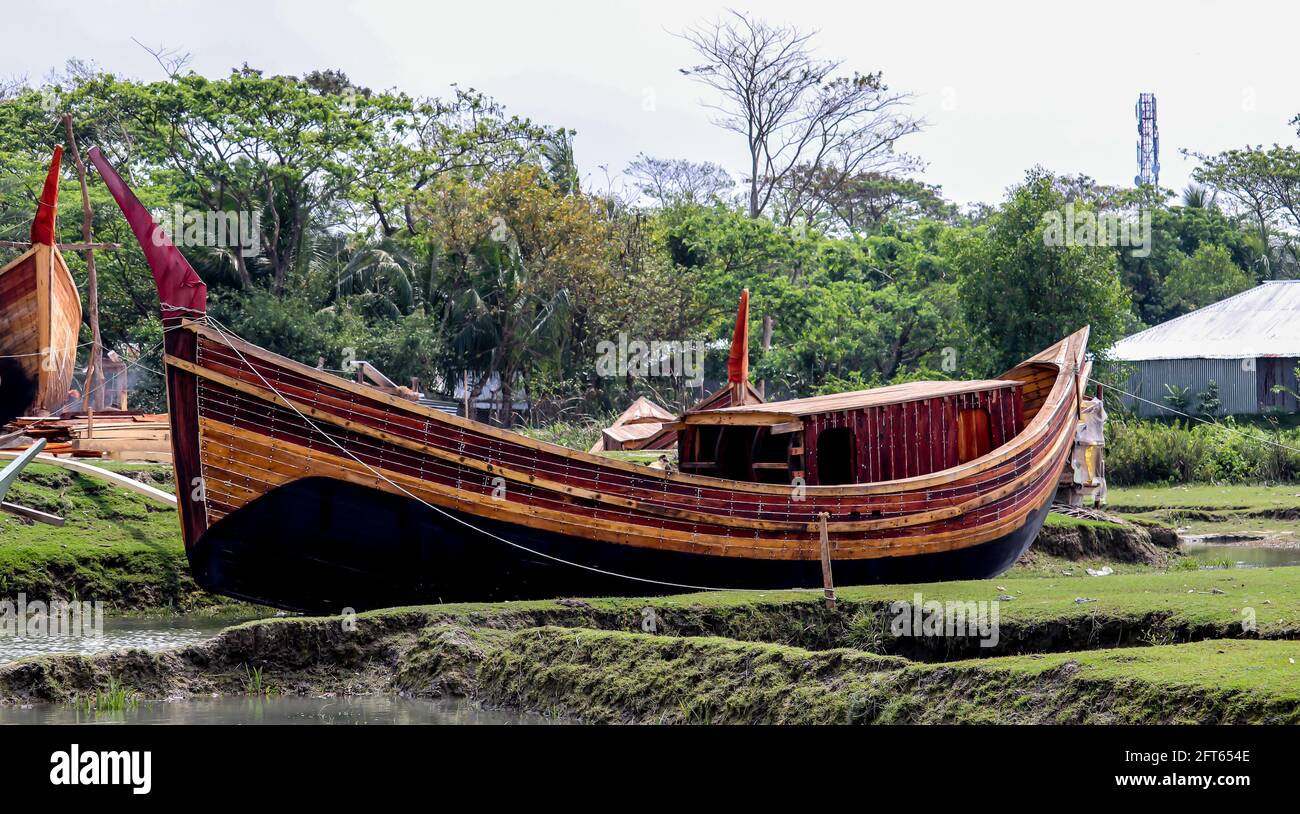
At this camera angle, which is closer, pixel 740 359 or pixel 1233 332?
pixel 740 359

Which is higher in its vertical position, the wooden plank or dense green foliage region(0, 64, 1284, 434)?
dense green foliage region(0, 64, 1284, 434)

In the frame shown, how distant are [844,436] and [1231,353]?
1114 inches

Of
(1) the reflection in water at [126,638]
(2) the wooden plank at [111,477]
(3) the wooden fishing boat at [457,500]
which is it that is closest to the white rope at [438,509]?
(3) the wooden fishing boat at [457,500]

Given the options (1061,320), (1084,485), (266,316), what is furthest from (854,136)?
(1084,485)

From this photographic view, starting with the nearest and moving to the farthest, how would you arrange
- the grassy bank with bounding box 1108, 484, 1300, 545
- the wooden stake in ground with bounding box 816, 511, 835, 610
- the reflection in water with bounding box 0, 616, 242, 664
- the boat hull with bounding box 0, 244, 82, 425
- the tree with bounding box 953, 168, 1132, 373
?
the wooden stake in ground with bounding box 816, 511, 835, 610, the reflection in water with bounding box 0, 616, 242, 664, the boat hull with bounding box 0, 244, 82, 425, the grassy bank with bounding box 1108, 484, 1300, 545, the tree with bounding box 953, 168, 1132, 373

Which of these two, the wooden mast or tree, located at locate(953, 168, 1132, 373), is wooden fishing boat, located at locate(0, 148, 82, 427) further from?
tree, located at locate(953, 168, 1132, 373)

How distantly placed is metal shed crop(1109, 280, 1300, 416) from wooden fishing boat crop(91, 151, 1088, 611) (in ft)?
89.5

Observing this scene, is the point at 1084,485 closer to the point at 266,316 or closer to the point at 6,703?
the point at 6,703

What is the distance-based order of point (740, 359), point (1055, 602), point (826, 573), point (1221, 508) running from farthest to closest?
point (1221, 508)
point (740, 359)
point (826, 573)
point (1055, 602)

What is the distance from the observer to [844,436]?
18141 mm

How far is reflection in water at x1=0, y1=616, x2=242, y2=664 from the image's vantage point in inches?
564

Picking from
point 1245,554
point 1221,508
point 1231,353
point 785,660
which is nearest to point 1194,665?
point 785,660

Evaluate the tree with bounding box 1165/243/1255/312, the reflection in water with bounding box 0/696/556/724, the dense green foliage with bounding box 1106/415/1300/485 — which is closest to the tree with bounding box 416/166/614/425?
the dense green foliage with bounding box 1106/415/1300/485

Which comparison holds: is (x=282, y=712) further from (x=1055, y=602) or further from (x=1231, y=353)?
(x=1231, y=353)
